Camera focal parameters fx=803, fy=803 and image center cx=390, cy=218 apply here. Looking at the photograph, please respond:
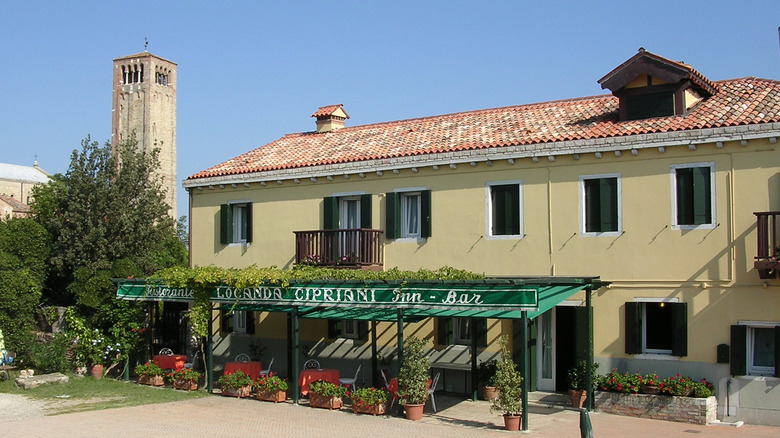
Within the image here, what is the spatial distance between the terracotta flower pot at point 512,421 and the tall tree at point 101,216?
2054cm

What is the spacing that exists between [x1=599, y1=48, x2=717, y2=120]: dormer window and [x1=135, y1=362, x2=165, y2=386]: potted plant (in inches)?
522

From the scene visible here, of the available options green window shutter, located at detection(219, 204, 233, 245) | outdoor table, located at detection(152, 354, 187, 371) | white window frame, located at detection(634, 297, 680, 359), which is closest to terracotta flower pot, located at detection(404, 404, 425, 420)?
white window frame, located at detection(634, 297, 680, 359)

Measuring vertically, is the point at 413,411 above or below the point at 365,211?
below

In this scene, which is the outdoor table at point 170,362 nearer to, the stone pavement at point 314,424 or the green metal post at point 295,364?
the stone pavement at point 314,424

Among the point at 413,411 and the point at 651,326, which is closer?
the point at 413,411

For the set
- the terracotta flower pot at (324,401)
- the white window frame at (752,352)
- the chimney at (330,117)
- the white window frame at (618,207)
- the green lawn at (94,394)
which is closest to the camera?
the white window frame at (752,352)

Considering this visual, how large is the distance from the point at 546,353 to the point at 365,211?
596cm

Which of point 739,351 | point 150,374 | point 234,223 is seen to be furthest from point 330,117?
point 739,351

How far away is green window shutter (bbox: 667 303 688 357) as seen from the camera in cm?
1655

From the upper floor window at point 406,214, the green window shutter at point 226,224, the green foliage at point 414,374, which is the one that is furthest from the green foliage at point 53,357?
the green foliage at point 414,374

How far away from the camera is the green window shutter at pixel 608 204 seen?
57.9ft

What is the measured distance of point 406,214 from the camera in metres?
20.9

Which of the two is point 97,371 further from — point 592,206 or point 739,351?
point 739,351

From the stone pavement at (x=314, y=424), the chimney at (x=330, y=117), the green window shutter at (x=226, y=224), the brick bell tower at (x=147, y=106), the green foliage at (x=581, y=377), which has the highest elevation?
the brick bell tower at (x=147, y=106)
